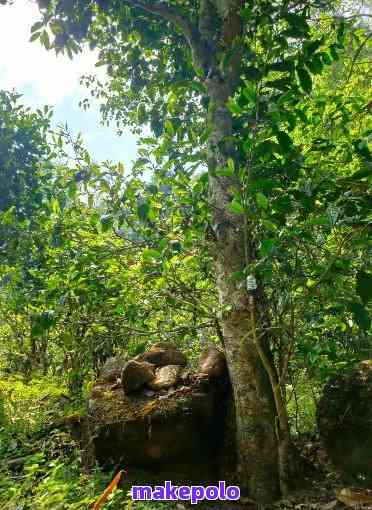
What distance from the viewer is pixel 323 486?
3008mm

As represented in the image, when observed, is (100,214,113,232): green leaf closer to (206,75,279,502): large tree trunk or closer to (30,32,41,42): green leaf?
(206,75,279,502): large tree trunk

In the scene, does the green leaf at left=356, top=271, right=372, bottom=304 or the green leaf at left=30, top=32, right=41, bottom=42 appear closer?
the green leaf at left=356, top=271, right=372, bottom=304

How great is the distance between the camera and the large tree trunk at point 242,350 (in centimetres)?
298

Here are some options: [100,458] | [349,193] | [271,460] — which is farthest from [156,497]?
[349,193]

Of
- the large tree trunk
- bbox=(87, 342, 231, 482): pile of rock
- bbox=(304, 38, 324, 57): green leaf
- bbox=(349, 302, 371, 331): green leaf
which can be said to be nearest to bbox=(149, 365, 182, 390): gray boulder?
bbox=(87, 342, 231, 482): pile of rock

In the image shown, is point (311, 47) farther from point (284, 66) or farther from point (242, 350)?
point (242, 350)

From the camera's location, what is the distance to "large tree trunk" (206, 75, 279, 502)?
2.98 metres

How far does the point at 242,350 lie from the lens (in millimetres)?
3176

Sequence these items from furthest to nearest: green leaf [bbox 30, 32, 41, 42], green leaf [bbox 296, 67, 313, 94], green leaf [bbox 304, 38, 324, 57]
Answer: green leaf [bbox 30, 32, 41, 42] → green leaf [bbox 296, 67, 313, 94] → green leaf [bbox 304, 38, 324, 57]

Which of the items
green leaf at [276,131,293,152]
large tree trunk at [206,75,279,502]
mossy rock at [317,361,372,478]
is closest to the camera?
green leaf at [276,131,293,152]

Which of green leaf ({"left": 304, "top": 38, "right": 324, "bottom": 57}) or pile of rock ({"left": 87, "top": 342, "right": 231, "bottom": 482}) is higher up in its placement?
green leaf ({"left": 304, "top": 38, "right": 324, "bottom": 57})

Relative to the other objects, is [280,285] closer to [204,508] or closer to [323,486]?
[323,486]

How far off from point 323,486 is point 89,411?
89.8 inches

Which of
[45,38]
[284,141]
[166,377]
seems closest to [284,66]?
[284,141]
